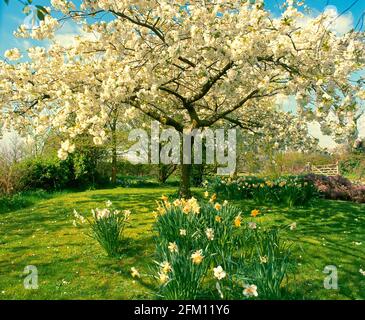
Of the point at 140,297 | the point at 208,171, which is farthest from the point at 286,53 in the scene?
the point at 208,171

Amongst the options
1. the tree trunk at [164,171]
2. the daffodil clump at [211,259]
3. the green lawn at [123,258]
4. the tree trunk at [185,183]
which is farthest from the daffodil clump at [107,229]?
the tree trunk at [164,171]

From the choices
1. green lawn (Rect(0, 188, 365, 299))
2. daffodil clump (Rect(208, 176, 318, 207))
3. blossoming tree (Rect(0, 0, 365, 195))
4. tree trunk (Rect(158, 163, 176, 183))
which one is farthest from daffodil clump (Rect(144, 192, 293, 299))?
tree trunk (Rect(158, 163, 176, 183))

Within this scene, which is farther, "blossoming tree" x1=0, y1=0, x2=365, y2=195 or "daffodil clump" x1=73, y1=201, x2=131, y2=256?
"blossoming tree" x1=0, y1=0, x2=365, y2=195

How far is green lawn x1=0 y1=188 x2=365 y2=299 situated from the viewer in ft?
19.5

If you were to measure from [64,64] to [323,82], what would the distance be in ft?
23.1

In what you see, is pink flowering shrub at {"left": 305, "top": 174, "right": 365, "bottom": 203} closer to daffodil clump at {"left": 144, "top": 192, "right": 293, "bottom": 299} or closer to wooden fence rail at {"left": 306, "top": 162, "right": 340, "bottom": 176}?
daffodil clump at {"left": 144, "top": 192, "right": 293, "bottom": 299}

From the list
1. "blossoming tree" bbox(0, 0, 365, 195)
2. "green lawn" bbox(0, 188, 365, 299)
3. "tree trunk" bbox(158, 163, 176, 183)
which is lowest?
"green lawn" bbox(0, 188, 365, 299)

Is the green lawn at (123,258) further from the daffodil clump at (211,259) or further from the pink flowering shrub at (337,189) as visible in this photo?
the pink flowering shrub at (337,189)

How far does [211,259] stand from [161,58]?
19.3 feet

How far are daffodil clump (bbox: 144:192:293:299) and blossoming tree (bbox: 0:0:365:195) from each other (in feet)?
9.51

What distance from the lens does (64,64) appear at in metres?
11.1

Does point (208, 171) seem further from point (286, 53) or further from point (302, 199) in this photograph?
point (286, 53)

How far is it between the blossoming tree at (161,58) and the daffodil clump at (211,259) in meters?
2.90

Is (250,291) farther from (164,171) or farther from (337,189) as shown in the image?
(164,171)
